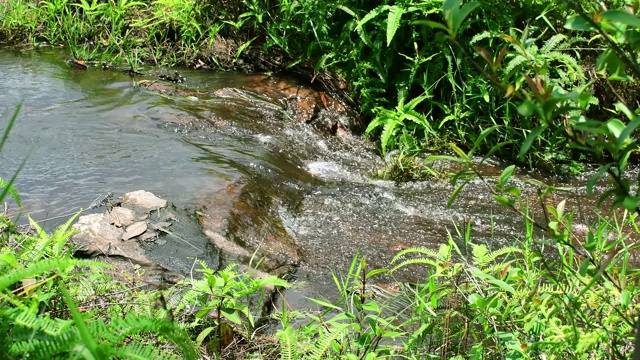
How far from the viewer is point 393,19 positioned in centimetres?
626

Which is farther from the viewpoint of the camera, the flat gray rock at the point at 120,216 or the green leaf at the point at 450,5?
the flat gray rock at the point at 120,216

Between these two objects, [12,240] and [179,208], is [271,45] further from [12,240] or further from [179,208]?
[12,240]

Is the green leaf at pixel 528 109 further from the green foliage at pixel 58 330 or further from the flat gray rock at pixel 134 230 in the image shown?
the flat gray rock at pixel 134 230

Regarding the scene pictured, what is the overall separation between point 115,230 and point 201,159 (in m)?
1.59

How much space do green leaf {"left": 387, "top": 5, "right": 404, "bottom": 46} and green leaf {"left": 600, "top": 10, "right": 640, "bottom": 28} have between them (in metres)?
5.05

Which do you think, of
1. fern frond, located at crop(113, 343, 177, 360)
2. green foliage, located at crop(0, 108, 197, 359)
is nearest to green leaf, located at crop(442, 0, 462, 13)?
green foliage, located at crop(0, 108, 197, 359)

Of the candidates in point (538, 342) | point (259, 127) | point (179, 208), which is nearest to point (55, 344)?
point (538, 342)

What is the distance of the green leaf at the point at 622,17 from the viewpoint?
1.16 meters

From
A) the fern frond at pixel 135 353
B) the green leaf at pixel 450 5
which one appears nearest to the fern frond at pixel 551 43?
the green leaf at pixel 450 5

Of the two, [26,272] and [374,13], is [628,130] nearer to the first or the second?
[26,272]

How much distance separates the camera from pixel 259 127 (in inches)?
247

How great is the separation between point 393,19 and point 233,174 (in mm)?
2618

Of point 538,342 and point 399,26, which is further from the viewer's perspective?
point 399,26

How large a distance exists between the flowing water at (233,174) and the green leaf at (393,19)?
1.25 meters
